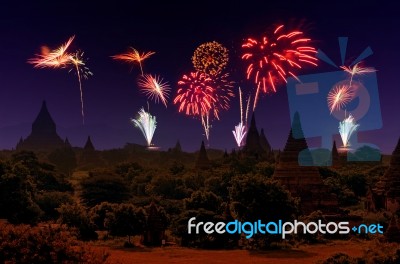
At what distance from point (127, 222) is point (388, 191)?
2703 cm

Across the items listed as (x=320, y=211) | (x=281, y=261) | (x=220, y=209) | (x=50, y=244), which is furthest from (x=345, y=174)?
(x=50, y=244)

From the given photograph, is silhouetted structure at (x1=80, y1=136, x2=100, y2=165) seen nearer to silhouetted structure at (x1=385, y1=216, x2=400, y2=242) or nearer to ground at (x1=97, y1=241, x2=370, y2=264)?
ground at (x1=97, y1=241, x2=370, y2=264)

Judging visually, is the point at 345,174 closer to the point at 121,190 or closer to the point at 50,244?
the point at 121,190

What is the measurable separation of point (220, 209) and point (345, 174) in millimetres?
41465

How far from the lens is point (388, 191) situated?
51.2 meters

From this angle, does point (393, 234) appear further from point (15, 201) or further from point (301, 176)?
point (15, 201)

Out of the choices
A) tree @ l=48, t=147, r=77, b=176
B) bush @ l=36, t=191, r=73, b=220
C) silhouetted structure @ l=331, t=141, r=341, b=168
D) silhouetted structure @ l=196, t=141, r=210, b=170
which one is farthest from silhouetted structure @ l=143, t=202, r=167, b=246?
tree @ l=48, t=147, r=77, b=176

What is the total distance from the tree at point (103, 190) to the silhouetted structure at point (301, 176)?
84.9ft

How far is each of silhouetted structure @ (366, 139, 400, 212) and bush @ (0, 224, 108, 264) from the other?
38.2 meters

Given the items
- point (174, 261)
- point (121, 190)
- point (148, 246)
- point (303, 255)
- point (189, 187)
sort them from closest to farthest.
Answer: point (174, 261) < point (303, 255) < point (148, 246) < point (121, 190) < point (189, 187)

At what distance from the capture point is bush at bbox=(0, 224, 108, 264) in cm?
1880

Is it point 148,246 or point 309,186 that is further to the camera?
point 309,186

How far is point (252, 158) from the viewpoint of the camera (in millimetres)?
104000

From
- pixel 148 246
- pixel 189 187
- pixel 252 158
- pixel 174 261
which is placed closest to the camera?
pixel 174 261
